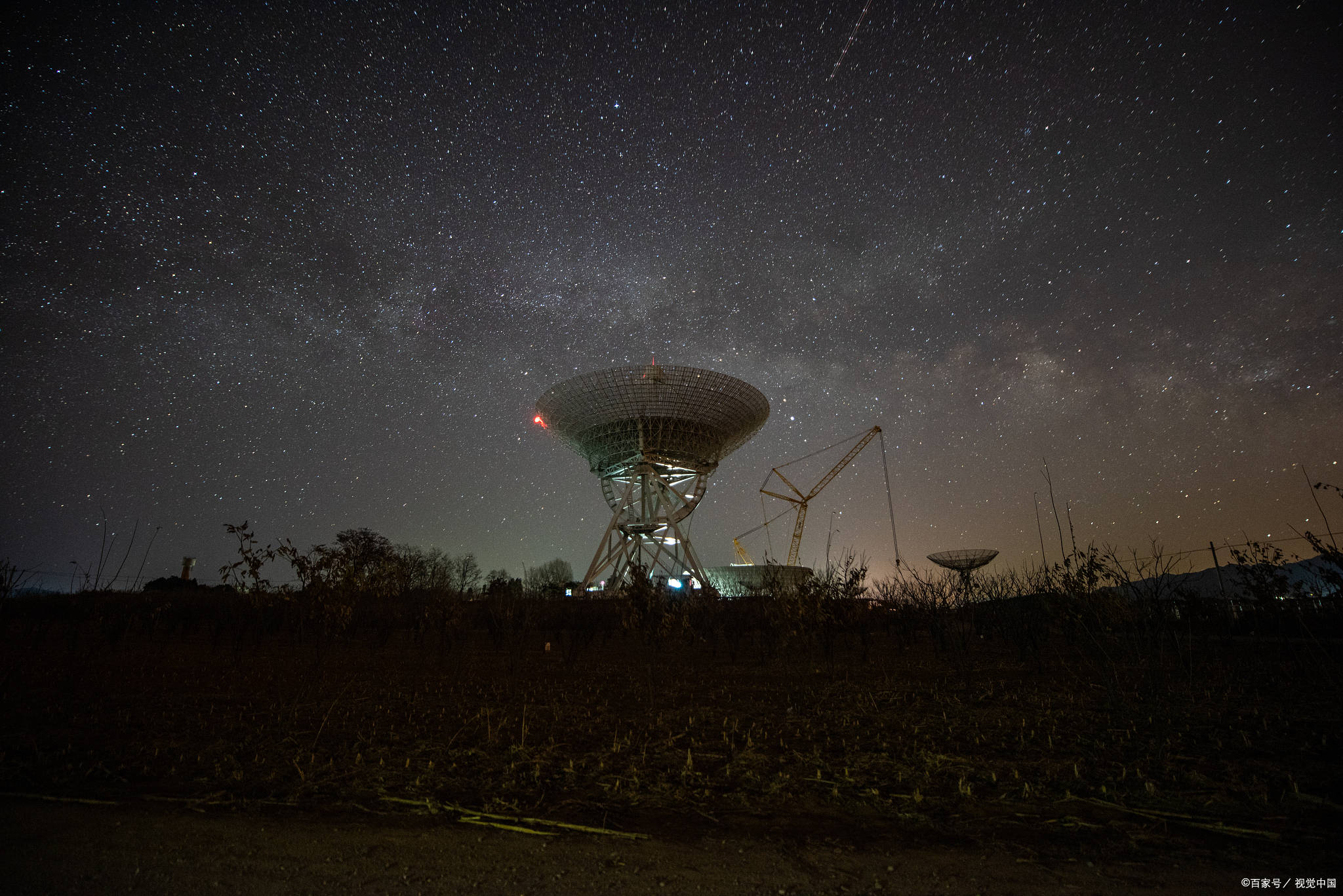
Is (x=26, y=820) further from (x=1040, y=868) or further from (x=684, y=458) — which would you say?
(x=684, y=458)

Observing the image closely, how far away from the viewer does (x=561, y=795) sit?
4188 mm

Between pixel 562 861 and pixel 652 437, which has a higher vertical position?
pixel 652 437

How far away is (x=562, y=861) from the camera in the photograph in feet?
10.3

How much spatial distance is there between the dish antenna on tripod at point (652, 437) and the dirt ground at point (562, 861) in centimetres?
2445

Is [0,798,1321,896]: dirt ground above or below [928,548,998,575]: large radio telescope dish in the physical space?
below

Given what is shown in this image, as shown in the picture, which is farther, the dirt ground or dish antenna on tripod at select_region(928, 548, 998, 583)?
dish antenna on tripod at select_region(928, 548, 998, 583)

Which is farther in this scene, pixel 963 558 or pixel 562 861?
pixel 963 558

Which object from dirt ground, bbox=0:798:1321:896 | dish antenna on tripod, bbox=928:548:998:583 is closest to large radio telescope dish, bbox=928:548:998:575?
dish antenna on tripod, bbox=928:548:998:583

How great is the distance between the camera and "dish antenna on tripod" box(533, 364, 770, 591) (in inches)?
1222

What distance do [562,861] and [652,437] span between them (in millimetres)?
28974

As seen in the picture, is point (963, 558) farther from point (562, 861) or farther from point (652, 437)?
point (562, 861)

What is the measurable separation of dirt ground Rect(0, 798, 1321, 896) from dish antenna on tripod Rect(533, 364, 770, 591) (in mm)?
24454

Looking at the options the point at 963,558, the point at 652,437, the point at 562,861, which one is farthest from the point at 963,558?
the point at 562,861

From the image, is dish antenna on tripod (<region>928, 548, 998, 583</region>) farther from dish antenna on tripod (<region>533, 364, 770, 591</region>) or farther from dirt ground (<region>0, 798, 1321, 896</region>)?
dirt ground (<region>0, 798, 1321, 896</region>)
